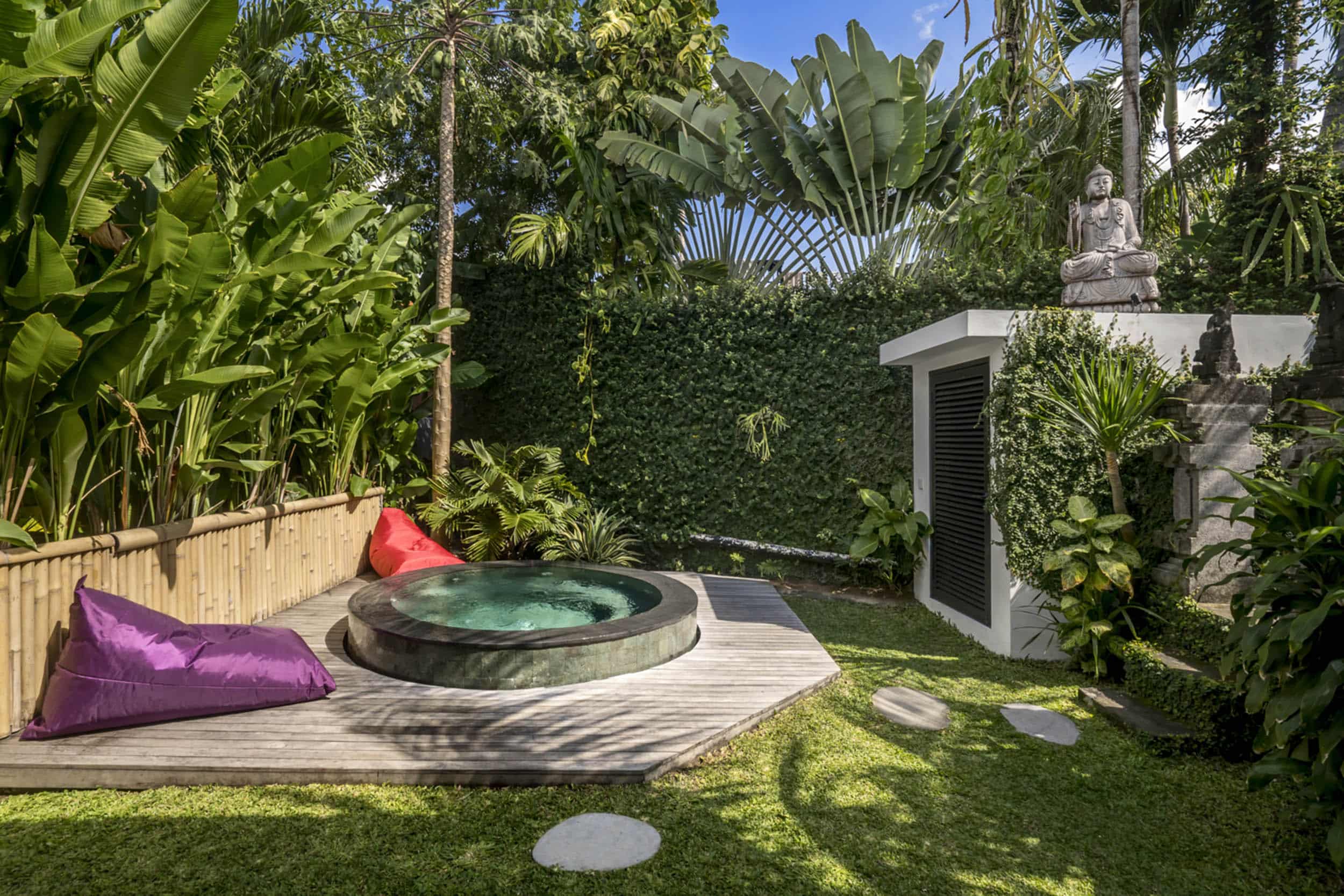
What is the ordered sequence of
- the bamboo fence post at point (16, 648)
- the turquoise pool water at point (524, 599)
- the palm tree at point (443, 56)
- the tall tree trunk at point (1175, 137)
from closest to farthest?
the bamboo fence post at point (16, 648) < the turquoise pool water at point (524, 599) < the palm tree at point (443, 56) < the tall tree trunk at point (1175, 137)

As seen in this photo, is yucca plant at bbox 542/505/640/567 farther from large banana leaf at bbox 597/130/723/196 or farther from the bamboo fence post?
large banana leaf at bbox 597/130/723/196

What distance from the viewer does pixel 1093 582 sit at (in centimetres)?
441

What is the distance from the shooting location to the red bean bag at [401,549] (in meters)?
6.43

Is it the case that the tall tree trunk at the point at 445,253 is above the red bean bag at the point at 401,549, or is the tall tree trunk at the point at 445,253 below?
above

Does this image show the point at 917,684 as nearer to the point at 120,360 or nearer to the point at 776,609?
the point at 776,609

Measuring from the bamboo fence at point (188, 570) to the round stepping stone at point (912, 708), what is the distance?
4392 millimetres

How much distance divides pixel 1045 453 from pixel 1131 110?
7.38 meters

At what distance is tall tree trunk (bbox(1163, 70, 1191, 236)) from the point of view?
10961 millimetres

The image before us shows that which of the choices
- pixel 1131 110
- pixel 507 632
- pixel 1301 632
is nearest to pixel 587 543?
pixel 507 632

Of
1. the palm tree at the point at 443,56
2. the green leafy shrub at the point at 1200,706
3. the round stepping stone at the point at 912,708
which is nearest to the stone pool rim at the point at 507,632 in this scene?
the round stepping stone at the point at 912,708

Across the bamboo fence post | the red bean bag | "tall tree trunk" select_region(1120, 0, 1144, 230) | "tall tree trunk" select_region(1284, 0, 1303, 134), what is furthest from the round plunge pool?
"tall tree trunk" select_region(1284, 0, 1303, 134)

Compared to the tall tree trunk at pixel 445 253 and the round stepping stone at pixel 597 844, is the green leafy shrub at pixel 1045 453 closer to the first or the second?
the round stepping stone at pixel 597 844

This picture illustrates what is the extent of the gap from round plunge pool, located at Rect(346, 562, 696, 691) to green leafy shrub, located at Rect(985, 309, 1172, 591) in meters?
2.49

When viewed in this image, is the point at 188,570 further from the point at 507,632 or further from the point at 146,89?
the point at 146,89
